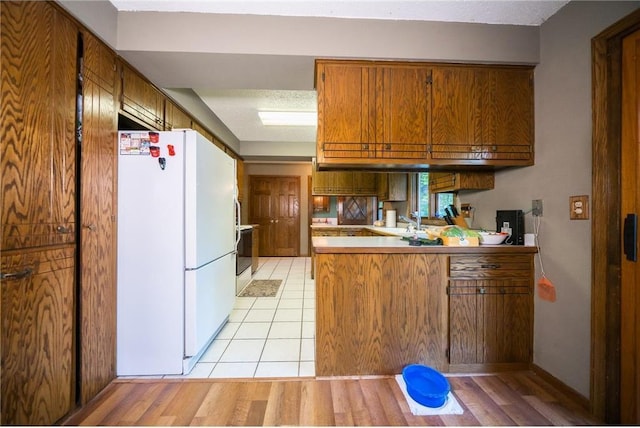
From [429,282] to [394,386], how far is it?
70 cm

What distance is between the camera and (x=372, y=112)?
1861mm

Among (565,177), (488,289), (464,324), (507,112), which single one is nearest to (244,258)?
(464,324)

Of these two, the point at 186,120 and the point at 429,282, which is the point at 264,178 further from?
the point at 429,282

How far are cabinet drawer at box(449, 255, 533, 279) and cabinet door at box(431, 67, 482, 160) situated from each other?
0.73 metres

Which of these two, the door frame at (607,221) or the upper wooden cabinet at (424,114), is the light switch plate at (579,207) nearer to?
the door frame at (607,221)

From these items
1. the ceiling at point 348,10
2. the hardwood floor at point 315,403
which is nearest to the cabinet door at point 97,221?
the hardwood floor at point 315,403

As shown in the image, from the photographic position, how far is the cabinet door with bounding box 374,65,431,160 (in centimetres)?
186

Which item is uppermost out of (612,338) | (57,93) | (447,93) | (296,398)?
(447,93)

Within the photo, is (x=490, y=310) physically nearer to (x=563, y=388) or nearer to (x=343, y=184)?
(x=563, y=388)

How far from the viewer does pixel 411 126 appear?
1.88 metres

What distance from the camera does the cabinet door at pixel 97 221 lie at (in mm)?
1479

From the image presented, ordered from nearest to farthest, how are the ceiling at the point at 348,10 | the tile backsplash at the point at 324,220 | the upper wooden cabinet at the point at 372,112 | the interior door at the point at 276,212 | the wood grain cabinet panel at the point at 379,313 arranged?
the ceiling at the point at 348,10 < the wood grain cabinet panel at the point at 379,313 < the upper wooden cabinet at the point at 372,112 < the tile backsplash at the point at 324,220 < the interior door at the point at 276,212

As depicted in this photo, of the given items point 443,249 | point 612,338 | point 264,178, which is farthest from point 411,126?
point 264,178

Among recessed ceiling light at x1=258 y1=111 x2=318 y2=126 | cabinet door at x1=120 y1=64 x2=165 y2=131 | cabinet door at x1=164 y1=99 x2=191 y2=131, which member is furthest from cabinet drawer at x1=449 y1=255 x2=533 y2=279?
cabinet door at x1=164 y1=99 x2=191 y2=131
